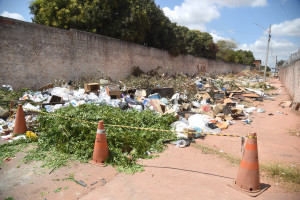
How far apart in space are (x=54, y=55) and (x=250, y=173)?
8.31 meters

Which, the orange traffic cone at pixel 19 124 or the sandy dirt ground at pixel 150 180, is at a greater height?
the orange traffic cone at pixel 19 124

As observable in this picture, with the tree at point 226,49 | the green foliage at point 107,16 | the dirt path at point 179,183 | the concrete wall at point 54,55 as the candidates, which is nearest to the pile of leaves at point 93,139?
the dirt path at point 179,183

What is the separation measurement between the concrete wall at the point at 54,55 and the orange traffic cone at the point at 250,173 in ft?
25.7

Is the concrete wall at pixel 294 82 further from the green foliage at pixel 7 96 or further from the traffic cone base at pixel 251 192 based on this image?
the green foliage at pixel 7 96

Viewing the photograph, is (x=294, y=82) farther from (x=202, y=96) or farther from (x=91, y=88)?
(x=91, y=88)

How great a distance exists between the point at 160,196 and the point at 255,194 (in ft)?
4.08

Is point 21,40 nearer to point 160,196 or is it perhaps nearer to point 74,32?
point 74,32

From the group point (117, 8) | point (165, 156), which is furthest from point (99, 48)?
point (165, 156)

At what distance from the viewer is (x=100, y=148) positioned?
3098 mm

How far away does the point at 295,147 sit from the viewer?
14.3 feet

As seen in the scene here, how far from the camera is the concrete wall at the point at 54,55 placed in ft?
22.6

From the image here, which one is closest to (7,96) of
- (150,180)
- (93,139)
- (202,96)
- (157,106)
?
(93,139)

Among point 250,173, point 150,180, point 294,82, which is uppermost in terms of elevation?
point 294,82

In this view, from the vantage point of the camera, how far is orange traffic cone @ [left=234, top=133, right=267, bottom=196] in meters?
2.53
